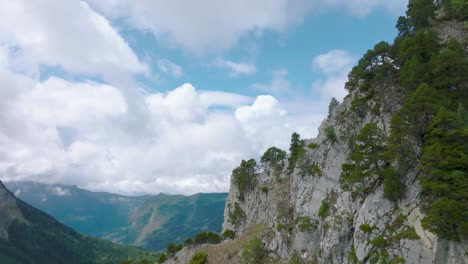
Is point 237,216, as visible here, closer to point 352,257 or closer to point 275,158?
point 275,158

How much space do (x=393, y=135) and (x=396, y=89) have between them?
1627cm

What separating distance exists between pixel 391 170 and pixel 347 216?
1098 centimetres

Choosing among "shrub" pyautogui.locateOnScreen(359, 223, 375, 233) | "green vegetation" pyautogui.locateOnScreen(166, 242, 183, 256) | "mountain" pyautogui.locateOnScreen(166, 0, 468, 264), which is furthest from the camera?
"green vegetation" pyautogui.locateOnScreen(166, 242, 183, 256)

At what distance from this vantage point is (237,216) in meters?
106

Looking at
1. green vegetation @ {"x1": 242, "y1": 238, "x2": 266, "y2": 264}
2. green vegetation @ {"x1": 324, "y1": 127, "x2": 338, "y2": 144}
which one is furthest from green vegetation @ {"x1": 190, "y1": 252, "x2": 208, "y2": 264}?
green vegetation @ {"x1": 324, "y1": 127, "x2": 338, "y2": 144}

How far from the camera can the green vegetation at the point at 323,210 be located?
168 feet

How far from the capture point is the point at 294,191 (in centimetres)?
6944

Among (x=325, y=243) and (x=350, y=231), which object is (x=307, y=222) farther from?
(x=350, y=231)

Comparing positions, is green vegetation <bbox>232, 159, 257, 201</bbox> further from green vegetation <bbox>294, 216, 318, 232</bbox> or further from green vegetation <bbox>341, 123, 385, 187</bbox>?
green vegetation <bbox>341, 123, 385, 187</bbox>

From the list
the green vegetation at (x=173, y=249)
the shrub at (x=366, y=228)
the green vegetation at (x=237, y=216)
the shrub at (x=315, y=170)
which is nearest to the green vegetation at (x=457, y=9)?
the shrub at (x=315, y=170)

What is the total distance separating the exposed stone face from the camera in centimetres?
3378

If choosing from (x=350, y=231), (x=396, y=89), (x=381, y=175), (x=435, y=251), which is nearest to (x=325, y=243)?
(x=350, y=231)

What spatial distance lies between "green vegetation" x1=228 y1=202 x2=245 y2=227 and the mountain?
2894 centimetres

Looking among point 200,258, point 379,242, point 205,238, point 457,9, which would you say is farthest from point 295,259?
point 457,9
